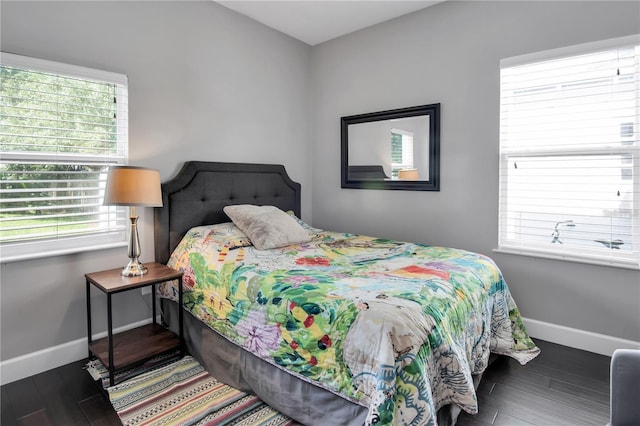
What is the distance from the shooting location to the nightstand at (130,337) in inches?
82.9

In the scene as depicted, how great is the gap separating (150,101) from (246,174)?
0.98 m

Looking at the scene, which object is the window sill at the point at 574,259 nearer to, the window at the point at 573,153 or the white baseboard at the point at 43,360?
the window at the point at 573,153

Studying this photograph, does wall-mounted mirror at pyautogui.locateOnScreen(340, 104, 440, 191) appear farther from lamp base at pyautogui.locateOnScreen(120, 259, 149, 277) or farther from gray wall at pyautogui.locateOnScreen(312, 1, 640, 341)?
lamp base at pyautogui.locateOnScreen(120, 259, 149, 277)

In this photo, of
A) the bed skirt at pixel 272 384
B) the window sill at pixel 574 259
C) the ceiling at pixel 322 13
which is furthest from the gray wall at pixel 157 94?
the window sill at pixel 574 259

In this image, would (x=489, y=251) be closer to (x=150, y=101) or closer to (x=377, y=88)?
(x=377, y=88)

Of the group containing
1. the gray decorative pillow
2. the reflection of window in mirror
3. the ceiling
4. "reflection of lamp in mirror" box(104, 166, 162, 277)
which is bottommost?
the gray decorative pillow

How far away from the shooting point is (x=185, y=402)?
195 cm

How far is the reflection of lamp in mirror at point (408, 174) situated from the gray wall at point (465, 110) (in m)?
0.15

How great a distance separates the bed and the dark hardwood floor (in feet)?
0.51

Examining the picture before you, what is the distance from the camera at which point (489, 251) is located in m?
2.95

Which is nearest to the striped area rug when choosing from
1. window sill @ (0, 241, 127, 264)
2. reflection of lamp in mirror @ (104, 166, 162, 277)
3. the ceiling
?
reflection of lamp in mirror @ (104, 166, 162, 277)

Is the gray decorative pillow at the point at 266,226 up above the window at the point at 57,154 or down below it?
below

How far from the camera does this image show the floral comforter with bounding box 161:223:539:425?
4.58 ft

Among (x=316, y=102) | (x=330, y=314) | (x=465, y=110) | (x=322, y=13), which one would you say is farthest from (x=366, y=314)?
(x=316, y=102)
